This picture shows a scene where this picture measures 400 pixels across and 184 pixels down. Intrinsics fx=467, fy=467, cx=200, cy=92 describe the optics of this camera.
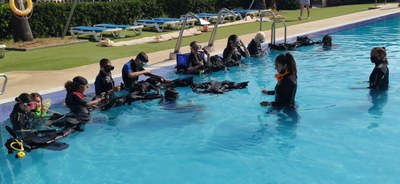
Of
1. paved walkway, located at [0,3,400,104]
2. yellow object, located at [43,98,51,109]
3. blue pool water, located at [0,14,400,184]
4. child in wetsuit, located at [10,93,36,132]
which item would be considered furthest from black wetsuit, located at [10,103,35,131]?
paved walkway, located at [0,3,400,104]

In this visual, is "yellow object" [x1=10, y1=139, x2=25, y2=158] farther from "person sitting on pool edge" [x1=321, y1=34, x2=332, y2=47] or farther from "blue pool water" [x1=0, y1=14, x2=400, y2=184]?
"person sitting on pool edge" [x1=321, y1=34, x2=332, y2=47]

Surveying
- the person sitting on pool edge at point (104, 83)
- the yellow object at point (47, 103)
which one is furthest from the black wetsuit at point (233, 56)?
the yellow object at point (47, 103)

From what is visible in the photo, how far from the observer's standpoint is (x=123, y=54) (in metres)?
14.6

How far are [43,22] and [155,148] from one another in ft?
45.5

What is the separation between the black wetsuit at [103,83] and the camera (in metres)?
9.30

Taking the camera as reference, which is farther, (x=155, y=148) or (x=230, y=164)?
(x=155, y=148)

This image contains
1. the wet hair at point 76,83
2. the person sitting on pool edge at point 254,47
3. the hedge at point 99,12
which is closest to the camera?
the wet hair at point 76,83

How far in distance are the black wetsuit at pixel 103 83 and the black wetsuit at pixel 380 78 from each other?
208 inches

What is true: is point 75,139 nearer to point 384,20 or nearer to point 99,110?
point 99,110

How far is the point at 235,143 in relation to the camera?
745 centimetres

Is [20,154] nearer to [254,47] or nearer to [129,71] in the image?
[129,71]

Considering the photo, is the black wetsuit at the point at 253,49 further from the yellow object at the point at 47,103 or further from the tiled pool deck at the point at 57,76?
the yellow object at the point at 47,103

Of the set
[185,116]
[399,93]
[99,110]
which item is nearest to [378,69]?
[399,93]

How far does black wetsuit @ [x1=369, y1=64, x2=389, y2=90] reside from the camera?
9.13 m
